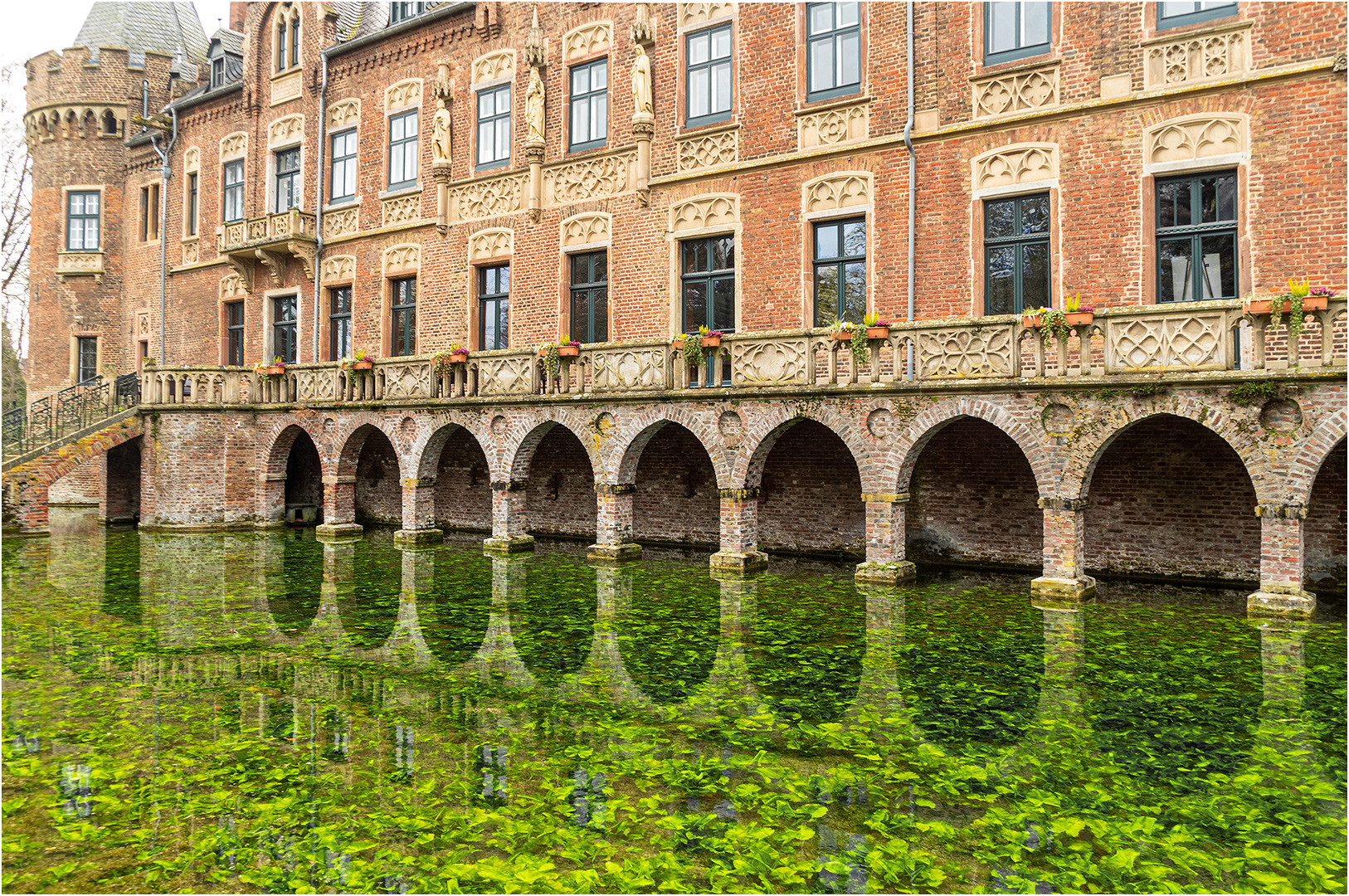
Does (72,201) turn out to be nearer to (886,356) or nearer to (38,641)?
(38,641)

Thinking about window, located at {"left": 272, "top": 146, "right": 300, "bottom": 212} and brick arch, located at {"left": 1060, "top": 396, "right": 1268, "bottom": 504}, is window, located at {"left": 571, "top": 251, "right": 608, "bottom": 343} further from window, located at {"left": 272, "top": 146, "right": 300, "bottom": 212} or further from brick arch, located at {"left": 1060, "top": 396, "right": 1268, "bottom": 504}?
window, located at {"left": 272, "top": 146, "right": 300, "bottom": 212}

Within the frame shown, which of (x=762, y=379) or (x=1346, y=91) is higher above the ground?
(x=1346, y=91)

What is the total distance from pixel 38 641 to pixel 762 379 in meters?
9.93

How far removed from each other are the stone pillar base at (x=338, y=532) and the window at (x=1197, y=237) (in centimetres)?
1613

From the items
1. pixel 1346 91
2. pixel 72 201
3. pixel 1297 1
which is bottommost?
pixel 1346 91

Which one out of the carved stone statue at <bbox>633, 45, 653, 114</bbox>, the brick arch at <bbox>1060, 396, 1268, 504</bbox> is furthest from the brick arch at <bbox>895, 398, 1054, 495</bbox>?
the carved stone statue at <bbox>633, 45, 653, 114</bbox>

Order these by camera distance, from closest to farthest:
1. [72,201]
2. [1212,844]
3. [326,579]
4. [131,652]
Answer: [1212,844] → [131,652] → [326,579] → [72,201]

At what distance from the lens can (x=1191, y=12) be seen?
12.4 m

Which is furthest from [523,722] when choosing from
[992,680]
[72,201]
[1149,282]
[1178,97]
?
[72,201]

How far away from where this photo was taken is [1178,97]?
12.4 m

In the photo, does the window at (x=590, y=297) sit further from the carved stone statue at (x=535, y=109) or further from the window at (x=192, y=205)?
the window at (x=192, y=205)

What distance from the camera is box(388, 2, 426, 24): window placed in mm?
21781

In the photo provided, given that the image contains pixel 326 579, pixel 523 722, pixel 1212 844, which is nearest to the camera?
pixel 1212 844

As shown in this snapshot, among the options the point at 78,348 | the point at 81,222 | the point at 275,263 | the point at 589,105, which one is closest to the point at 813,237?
the point at 589,105
